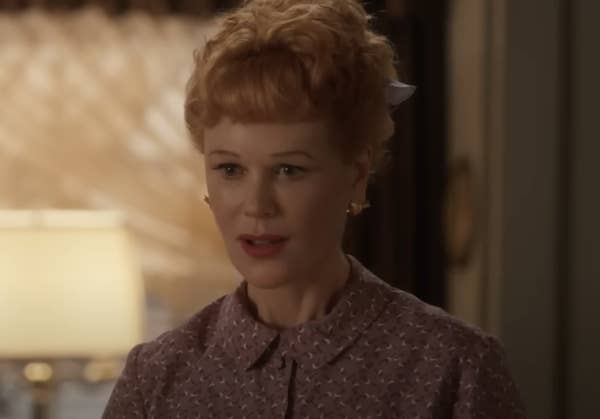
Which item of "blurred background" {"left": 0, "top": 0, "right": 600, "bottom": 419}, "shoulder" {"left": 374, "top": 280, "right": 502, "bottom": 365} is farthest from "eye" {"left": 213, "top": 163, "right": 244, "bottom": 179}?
"blurred background" {"left": 0, "top": 0, "right": 600, "bottom": 419}

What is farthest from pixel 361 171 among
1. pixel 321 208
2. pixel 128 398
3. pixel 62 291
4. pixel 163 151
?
pixel 163 151

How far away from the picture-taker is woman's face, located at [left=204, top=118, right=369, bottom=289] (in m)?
1.21

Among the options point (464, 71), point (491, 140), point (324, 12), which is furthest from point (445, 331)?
point (464, 71)

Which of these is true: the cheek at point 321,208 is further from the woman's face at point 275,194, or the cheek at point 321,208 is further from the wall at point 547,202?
the wall at point 547,202

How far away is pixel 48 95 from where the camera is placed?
10.4 feet

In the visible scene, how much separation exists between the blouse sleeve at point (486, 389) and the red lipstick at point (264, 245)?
0.75 ft

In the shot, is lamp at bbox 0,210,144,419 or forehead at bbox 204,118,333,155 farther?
lamp at bbox 0,210,144,419

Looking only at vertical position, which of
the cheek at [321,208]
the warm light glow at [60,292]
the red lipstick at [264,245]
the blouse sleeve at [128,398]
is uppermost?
the cheek at [321,208]

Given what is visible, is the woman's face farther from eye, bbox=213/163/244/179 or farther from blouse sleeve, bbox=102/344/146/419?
blouse sleeve, bbox=102/344/146/419

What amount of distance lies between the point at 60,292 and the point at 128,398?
1.27 metres

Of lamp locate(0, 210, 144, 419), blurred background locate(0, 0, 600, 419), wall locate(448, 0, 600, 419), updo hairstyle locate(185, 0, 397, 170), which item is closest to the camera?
updo hairstyle locate(185, 0, 397, 170)

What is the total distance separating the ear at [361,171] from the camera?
127 centimetres

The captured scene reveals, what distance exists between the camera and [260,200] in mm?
1197

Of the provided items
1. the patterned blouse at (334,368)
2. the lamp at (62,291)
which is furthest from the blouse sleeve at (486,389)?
the lamp at (62,291)
